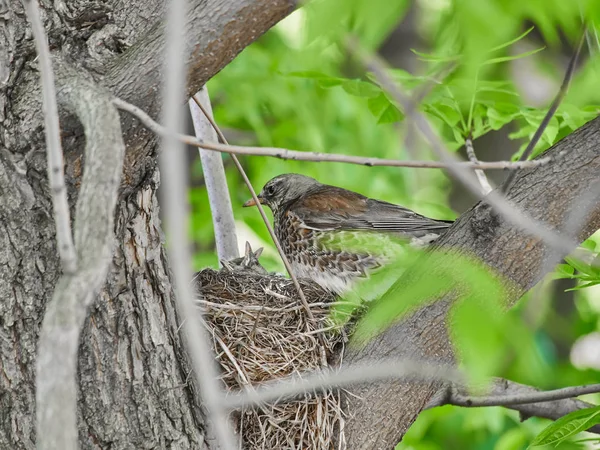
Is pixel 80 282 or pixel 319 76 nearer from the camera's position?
pixel 80 282

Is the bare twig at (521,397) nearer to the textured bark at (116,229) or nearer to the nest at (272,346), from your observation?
the nest at (272,346)

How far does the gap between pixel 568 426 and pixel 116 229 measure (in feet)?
4.97

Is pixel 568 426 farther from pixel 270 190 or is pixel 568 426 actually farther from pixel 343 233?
pixel 270 190

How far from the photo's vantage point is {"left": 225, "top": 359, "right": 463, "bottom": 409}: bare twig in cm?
179

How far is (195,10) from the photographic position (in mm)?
2057

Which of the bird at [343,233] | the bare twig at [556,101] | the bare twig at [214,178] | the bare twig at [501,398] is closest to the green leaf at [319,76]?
the bare twig at [214,178]

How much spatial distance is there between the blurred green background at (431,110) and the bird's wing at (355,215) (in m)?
0.31

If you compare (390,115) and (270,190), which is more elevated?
(270,190)

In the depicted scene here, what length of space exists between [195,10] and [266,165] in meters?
3.37

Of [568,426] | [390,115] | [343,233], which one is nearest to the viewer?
[568,426]

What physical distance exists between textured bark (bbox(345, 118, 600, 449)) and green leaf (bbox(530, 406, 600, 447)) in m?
0.35

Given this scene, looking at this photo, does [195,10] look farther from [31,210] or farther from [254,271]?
[254,271]

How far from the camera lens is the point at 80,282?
146 centimetres

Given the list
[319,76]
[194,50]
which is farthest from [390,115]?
[194,50]
